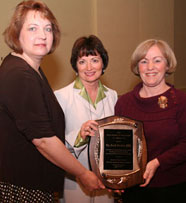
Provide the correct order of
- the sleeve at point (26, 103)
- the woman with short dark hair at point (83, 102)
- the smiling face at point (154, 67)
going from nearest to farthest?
1. the sleeve at point (26, 103)
2. the smiling face at point (154, 67)
3. the woman with short dark hair at point (83, 102)

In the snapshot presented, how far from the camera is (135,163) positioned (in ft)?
5.95

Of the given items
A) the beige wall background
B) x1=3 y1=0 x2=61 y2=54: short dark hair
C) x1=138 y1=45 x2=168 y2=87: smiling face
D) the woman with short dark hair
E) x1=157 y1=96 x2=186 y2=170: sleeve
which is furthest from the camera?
the beige wall background

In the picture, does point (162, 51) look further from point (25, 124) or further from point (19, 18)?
point (25, 124)

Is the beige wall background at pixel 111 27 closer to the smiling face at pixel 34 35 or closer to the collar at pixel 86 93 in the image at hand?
the collar at pixel 86 93

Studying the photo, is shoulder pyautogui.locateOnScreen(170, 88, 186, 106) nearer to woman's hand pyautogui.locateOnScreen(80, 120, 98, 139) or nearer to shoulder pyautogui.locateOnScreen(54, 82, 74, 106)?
woman's hand pyautogui.locateOnScreen(80, 120, 98, 139)

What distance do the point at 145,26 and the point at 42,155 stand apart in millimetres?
3818

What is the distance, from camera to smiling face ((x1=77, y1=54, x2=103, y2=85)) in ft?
7.18

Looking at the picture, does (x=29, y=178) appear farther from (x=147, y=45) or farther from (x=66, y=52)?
(x=66, y=52)

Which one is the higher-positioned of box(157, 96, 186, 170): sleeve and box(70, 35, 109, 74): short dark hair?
box(70, 35, 109, 74): short dark hair

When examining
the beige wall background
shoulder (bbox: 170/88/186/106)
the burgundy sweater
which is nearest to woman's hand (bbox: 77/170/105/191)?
the burgundy sweater

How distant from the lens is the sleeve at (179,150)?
184cm

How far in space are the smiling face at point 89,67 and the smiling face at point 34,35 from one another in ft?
2.06

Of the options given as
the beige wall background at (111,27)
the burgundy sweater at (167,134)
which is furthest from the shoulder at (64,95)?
the beige wall background at (111,27)

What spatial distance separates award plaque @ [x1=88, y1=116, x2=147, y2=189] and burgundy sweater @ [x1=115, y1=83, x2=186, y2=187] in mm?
142
